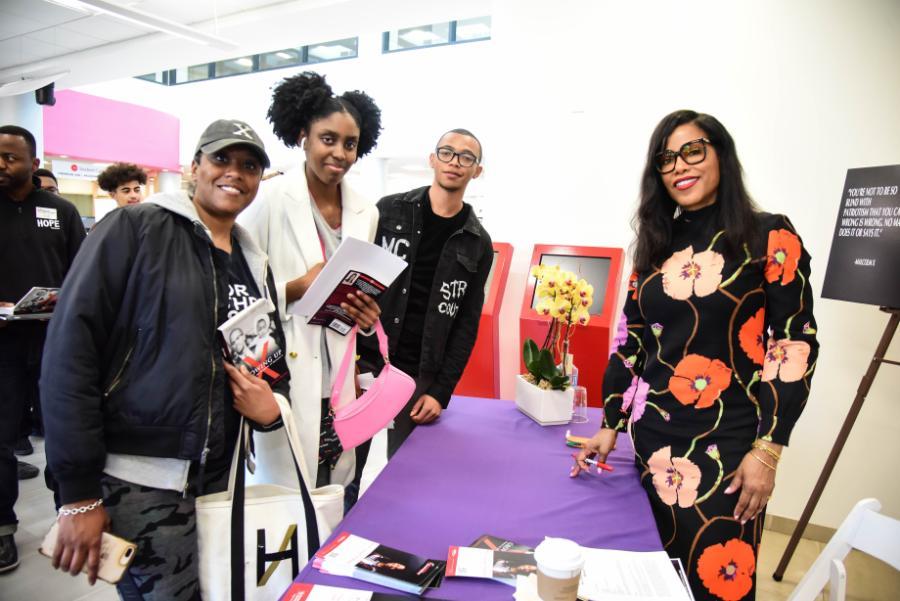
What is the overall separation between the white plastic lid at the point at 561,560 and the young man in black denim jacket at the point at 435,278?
1.25m

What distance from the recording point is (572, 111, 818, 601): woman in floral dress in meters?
1.39

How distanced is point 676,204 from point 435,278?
94 cm

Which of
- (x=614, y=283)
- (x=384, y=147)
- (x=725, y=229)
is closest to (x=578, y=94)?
(x=614, y=283)

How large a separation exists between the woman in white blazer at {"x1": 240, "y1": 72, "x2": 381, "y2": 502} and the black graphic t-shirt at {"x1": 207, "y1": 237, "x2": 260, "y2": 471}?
0.20 metres

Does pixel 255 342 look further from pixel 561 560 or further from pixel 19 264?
pixel 19 264

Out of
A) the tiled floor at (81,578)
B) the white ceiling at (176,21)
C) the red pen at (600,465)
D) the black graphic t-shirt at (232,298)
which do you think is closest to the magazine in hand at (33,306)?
the tiled floor at (81,578)

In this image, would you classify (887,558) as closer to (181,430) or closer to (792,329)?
(792,329)

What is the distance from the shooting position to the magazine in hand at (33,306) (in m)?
2.42

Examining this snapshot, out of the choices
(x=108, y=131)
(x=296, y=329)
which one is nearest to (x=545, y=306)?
(x=296, y=329)

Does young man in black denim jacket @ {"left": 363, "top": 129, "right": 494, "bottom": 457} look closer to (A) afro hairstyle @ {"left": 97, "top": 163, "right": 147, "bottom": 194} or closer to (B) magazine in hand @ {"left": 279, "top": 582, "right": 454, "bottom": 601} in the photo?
(B) magazine in hand @ {"left": 279, "top": 582, "right": 454, "bottom": 601}

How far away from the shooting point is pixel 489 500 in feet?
4.61

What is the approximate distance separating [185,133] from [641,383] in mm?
12881

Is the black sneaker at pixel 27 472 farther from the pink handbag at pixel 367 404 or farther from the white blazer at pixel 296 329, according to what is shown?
the pink handbag at pixel 367 404

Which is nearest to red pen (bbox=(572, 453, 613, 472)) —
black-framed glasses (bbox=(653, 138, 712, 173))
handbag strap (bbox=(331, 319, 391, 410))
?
handbag strap (bbox=(331, 319, 391, 410))
